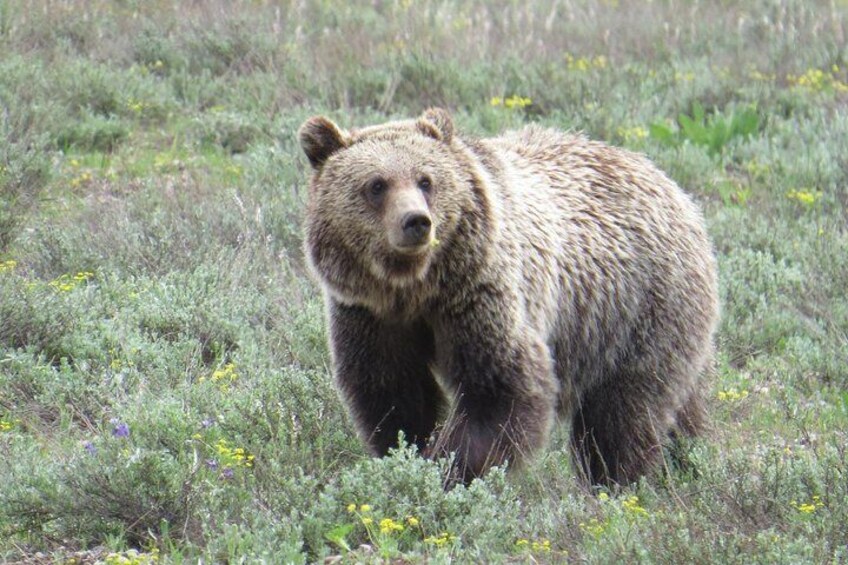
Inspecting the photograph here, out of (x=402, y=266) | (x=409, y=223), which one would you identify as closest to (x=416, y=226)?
(x=409, y=223)

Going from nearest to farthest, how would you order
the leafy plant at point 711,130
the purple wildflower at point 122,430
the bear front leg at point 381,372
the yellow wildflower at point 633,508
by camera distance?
the yellow wildflower at point 633,508, the purple wildflower at point 122,430, the bear front leg at point 381,372, the leafy plant at point 711,130

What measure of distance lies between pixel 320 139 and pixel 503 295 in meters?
0.95

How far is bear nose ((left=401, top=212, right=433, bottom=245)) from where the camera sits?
193 inches

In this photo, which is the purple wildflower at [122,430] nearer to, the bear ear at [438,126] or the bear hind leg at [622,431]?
the bear ear at [438,126]

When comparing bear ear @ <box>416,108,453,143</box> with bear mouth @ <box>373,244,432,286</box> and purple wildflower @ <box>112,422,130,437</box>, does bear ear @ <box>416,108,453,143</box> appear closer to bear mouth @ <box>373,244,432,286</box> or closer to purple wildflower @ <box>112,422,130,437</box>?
bear mouth @ <box>373,244,432,286</box>

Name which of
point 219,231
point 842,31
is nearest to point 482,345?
point 219,231

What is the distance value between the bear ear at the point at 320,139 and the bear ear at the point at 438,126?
31 centimetres

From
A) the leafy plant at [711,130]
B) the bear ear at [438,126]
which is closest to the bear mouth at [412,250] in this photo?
the bear ear at [438,126]

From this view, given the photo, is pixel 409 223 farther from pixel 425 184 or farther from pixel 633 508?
pixel 633 508

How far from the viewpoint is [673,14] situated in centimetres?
1316

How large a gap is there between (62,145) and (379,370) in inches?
193

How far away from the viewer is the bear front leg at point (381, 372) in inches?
210

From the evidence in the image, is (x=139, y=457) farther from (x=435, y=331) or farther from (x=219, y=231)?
(x=219, y=231)

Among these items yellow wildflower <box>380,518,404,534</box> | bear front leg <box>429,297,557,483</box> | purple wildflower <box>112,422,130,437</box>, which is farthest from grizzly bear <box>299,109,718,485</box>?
purple wildflower <box>112,422,130,437</box>
